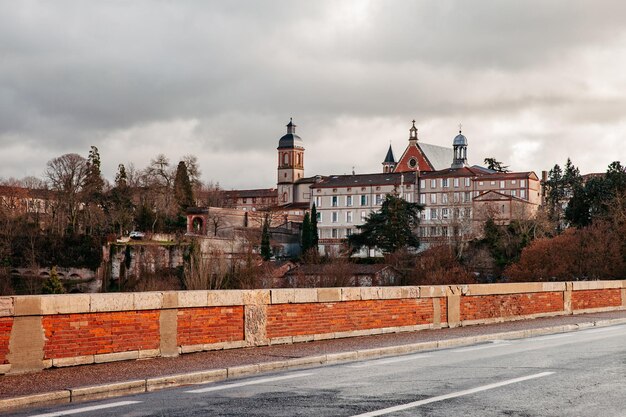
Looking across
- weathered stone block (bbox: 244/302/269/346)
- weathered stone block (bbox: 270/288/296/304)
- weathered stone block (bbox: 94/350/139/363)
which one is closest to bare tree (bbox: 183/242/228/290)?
weathered stone block (bbox: 270/288/296/304)

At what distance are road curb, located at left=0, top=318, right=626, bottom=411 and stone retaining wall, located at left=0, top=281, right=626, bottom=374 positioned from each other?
1693 millimetres

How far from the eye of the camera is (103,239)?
105812mm

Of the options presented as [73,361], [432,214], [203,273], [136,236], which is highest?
[432,214]

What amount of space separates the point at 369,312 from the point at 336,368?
5.00 m

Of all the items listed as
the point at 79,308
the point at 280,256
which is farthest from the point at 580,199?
the point at 79,308

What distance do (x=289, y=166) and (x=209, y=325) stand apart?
17028 centimetres

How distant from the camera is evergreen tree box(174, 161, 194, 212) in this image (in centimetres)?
13150

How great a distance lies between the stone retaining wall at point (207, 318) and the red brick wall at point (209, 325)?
Answer: 17 mm

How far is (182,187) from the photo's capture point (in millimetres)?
133875

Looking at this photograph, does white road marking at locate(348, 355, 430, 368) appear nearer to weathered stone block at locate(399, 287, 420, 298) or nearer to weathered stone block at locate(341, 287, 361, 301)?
weathered stone block at locate(341, 287, 361, 301)

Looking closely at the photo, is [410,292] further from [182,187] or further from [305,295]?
[182,187]

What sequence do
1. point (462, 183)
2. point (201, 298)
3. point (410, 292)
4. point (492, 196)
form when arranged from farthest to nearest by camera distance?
point (462, 183)
point (492, 196)
point (410, 292)
point (201, 298)

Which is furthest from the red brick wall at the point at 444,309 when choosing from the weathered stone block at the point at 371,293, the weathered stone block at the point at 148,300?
the weathered stone block at the point at 148,300

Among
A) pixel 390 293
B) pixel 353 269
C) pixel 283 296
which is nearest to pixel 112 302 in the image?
pixel 283 296
